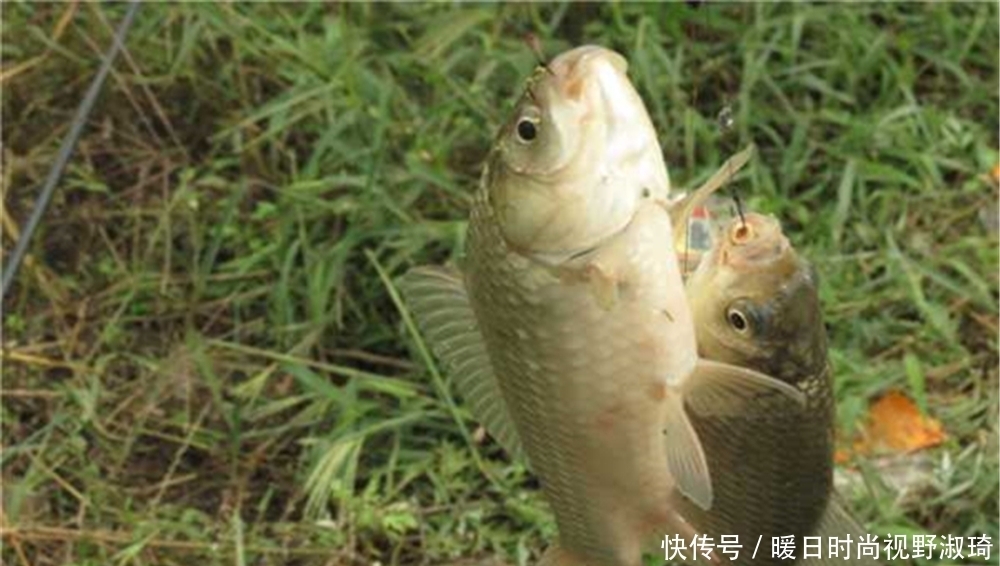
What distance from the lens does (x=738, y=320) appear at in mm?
2326

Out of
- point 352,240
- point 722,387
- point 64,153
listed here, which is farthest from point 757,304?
point 64,153

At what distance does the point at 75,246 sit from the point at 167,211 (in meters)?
0.25

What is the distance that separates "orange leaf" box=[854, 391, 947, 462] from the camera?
3.80 m

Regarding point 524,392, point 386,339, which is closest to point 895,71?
point 386,339

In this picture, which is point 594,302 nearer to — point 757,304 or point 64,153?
point 757,304

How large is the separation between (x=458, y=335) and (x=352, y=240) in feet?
5.47

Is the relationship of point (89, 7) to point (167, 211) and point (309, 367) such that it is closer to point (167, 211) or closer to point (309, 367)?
point (167, 211)

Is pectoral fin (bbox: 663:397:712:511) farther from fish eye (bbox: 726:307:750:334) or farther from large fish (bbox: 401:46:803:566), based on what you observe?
fish eye (bbox: 726:307:750:334)

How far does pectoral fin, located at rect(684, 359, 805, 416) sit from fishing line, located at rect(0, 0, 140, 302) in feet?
7.20

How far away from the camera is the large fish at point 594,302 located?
2174mm

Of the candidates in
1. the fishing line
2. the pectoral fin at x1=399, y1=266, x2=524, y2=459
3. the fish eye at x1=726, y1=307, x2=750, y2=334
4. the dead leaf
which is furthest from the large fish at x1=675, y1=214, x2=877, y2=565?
the fishing line

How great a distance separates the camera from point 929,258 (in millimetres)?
4199

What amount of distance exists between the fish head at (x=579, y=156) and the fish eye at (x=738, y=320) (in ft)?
0.65

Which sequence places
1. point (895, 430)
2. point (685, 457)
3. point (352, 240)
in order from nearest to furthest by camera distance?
point (685, 457), point (895, 430), point (352, 240)
